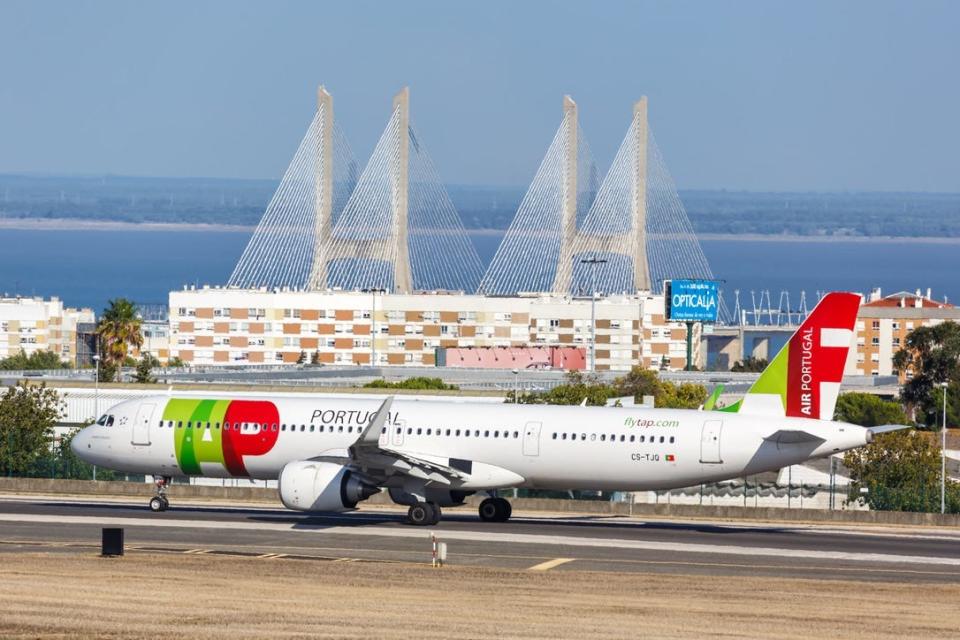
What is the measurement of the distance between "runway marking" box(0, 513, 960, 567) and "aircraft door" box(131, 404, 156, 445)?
2775 millimetres

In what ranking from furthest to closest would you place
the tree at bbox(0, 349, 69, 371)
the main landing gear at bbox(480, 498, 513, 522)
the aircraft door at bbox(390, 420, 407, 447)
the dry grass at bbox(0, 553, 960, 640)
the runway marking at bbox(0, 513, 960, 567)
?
1. the tree at bbox(0, 349, 69, 371)
2. the main landing gear at bbox(480, 498, 513, 522)
3. the aircraft door at bbox(390, 420, 407, 447)
4. the runway marking at bbox(0, 513, 960, 567)
5. the dry grass at bbox(0, 553, 960, 640)

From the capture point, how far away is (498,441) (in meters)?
52.5

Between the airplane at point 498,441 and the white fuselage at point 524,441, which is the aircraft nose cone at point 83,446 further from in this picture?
the airplane at point 498,441

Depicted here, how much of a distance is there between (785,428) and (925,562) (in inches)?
225

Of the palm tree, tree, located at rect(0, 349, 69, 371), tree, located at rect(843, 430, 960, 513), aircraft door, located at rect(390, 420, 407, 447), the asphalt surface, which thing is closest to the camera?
the asphalt surface

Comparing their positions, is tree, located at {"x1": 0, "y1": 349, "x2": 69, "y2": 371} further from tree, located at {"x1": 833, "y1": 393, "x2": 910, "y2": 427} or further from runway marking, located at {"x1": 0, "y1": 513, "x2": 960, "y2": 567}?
runway marking, located at {"x1": 0, "y1": 513, "x2": 960, "y2": 567}

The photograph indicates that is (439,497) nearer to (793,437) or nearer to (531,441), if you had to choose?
(531,441)

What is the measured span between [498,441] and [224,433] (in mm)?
7972

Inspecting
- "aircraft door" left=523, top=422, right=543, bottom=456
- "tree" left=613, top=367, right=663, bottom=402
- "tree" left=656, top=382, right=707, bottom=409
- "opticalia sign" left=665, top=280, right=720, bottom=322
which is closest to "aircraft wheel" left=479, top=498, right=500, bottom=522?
"aircraft door" left=523, top=422, right=543, bottom=456

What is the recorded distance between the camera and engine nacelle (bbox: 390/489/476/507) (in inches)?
2068

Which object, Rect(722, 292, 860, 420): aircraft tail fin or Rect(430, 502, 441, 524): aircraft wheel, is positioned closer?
Rect(722, 292, 860, 420): aircraft tail fin

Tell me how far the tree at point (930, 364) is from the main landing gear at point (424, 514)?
92015 millimetres

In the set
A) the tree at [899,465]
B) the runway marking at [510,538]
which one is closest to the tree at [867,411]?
the tree at [899,465]

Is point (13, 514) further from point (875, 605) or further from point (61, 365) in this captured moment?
point (61, 365)
